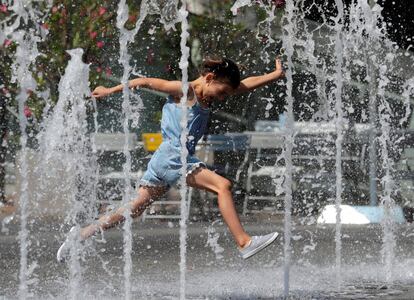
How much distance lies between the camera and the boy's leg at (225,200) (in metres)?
6.59

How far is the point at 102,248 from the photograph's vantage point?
10.1 meters

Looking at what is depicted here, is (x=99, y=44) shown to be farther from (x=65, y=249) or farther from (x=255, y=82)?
(x=255, y=82)

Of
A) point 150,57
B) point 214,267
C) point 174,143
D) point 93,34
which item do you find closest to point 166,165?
point 174,143

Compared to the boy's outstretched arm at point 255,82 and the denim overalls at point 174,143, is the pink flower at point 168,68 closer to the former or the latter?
the denim overalls at point 174,143

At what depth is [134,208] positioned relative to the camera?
7.18m

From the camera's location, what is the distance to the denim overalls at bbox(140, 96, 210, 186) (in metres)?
6.84

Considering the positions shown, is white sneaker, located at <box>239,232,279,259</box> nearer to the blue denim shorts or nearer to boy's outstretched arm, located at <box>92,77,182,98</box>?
the blue denim shorts

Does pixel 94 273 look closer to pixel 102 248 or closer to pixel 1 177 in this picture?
pixel 102 248

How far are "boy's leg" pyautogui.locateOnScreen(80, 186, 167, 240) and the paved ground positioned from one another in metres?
0.30

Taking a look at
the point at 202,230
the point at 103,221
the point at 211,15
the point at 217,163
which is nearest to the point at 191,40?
the point at 211,15

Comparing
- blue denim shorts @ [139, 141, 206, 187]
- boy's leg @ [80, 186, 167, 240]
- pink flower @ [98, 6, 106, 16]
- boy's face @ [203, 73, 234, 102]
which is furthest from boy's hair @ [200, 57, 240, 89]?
pink flower @ [98, 6, 106, 16]

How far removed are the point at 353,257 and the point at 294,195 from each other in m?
7.23

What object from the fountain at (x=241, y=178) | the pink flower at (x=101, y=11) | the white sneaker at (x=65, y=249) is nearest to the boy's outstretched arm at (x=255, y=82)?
the fountain at (x=241, y=178)

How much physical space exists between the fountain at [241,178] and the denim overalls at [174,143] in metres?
0.09
